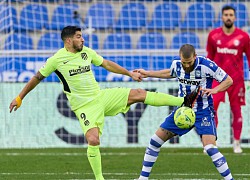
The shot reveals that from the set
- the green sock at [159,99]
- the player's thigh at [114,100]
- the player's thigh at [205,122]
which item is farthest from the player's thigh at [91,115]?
the player's thigh at [205,122]

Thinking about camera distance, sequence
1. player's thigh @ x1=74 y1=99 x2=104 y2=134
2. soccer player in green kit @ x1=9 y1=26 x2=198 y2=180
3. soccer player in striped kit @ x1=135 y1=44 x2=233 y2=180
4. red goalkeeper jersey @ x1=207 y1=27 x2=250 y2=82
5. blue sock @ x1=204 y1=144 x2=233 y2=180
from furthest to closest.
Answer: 1. red goalkeeper jersey @ x1=207 y1=27 x2=250 y2=82
2. soccer player in green kit @ x1=9 y1=26 x2=198 y2=180
3. player's thigh @ x1=74 y1=99 x2=104 y2=134
4. soccer player in striped kit @ x1=135 y1=44 x2=233 y2=180
5. blue sock @ x1=204 y1=144 x2=233 y2=180

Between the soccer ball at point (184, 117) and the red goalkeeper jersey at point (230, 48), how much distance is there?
3956mm

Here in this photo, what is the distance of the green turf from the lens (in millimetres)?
10445

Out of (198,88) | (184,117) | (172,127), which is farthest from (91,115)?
(198,88)

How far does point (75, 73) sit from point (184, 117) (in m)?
1.57

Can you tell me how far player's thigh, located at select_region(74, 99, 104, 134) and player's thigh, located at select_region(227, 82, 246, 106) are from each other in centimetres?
398

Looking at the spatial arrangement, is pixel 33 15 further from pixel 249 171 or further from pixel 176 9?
pixel 249 171

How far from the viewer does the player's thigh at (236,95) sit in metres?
13.0

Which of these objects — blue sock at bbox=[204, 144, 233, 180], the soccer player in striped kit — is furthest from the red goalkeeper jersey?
blue sock at bbox=[204, 144, 233, 180]

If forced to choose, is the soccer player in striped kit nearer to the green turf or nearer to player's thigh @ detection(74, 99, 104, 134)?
player's thigh @ detection(74, 99, 104, 134)

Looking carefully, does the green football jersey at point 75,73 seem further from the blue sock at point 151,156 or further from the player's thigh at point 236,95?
the player's thigh at point 236,95

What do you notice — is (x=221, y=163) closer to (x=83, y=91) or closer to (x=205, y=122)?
(x=205, y=122)

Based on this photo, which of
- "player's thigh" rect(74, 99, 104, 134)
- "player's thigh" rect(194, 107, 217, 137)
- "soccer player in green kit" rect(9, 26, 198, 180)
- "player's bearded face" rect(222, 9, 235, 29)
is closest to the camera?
"player's thigh" rect(194, 107, 217, 137)

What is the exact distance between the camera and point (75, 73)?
9.66 meters
